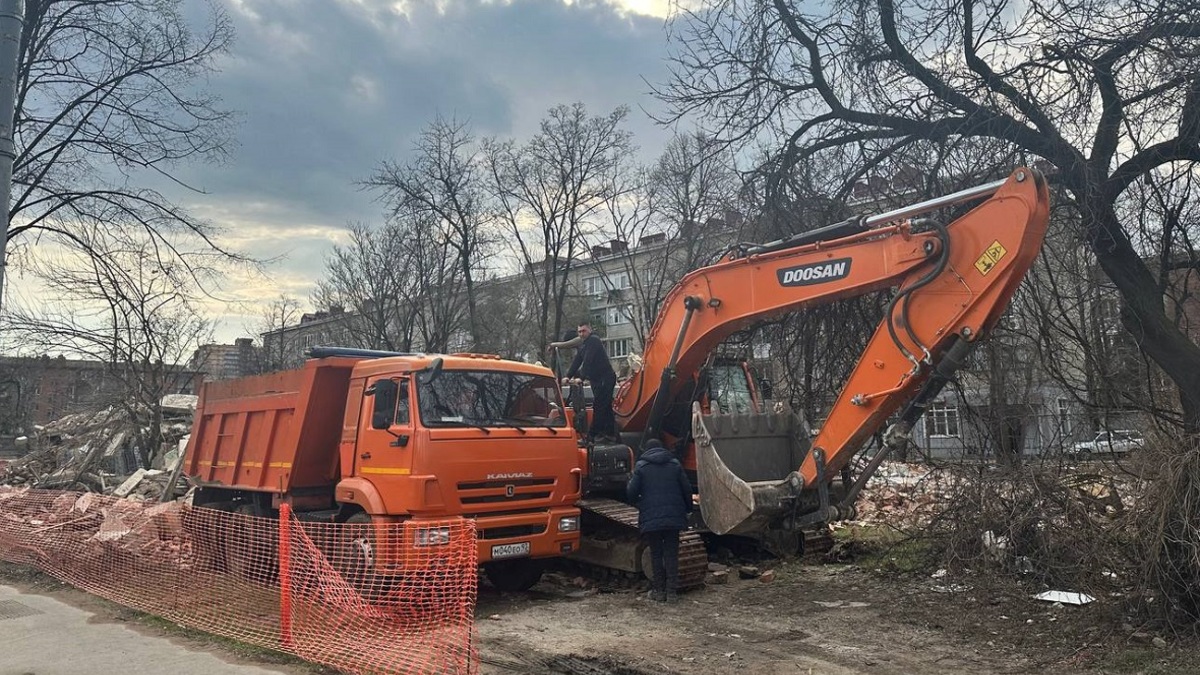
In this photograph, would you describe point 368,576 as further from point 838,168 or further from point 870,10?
point 870,10

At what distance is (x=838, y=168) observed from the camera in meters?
10.6

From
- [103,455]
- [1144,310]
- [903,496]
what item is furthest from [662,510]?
[103,455]

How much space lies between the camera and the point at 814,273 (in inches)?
336

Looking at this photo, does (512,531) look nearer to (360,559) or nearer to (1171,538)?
(360,559)

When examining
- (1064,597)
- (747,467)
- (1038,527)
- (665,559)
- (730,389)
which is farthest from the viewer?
(730,389)

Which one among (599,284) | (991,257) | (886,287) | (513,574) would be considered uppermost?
(599,284)

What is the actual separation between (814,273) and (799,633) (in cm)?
337

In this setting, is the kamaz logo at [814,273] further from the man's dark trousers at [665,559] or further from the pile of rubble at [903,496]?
the man's dark trousers at [665,559]

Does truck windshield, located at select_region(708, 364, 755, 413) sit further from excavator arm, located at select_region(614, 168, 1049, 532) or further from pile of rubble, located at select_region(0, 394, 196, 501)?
pile of rubble, located at select_region(0, 394, 196, 501)

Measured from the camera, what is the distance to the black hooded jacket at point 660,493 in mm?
8844

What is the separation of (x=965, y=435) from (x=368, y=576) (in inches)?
274

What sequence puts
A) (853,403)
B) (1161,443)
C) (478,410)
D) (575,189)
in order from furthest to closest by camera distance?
(575,189) < (478,410) < (853,403) < (1161,443)

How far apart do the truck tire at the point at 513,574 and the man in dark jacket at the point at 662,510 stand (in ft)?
4.82

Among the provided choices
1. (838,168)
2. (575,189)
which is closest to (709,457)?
(838,168)
